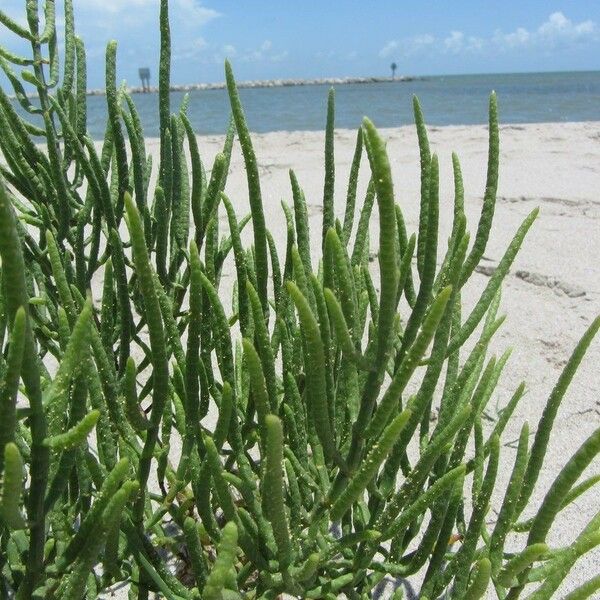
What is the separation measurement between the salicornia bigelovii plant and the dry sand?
0.59m

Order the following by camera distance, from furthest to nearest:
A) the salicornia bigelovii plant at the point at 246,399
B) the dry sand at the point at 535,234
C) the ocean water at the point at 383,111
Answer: the ocean water at the point at 383,111 → the dry sand at the point at 535,234 → the salicornia bigelovii plant at the point at 246,399

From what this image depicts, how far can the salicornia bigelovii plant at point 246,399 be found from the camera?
572 mm

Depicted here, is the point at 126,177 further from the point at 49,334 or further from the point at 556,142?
the point at 556,142

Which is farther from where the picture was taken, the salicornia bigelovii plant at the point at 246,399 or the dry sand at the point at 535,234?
the dry sand at the point at 535,234

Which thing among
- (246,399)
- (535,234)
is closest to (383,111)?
(535,234)

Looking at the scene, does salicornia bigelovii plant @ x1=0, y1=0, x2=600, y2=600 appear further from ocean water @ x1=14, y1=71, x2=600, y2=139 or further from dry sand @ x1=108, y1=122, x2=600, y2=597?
ocean water @ x1=14, y1=71, x2=600, y2=139

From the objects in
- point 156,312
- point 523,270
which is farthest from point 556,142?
point 156,312

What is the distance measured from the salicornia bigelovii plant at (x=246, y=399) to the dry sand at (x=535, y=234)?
59 cm

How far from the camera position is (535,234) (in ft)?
10.8

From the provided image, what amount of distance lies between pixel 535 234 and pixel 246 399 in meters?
2.54

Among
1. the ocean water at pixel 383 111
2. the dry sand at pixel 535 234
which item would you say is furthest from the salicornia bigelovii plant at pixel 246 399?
the ocean water at pixel 383 111

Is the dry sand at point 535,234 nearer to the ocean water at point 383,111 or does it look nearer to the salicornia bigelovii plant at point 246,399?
the salicornia bigelovii plant at point 246,399

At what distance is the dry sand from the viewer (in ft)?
6.04

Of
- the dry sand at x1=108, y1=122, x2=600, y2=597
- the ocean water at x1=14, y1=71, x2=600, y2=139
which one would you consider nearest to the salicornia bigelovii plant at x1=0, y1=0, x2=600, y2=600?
the dry sand at x1=108, y1=122, x2=600, y2=597
